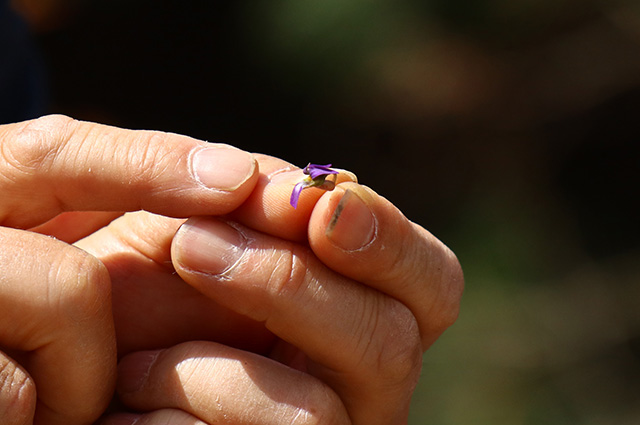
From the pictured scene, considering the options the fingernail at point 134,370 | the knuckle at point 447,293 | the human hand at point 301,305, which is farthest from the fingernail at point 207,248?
the knuckle at point 447,293

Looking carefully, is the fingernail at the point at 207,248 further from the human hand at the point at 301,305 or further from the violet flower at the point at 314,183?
the violet flower at the point at 314,183

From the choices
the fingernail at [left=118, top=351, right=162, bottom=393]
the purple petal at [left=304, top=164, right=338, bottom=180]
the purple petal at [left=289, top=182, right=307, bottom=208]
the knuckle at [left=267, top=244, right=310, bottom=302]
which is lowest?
the fingernail at [left=118, top=351, right=162, bottom=393]

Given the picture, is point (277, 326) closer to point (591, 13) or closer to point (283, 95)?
point (283, 95)

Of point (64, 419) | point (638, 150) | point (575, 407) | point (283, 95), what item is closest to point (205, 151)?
point (64, 419)

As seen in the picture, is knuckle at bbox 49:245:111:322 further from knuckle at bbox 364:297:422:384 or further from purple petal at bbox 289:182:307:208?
knuckle at bbox 364:297:422:384

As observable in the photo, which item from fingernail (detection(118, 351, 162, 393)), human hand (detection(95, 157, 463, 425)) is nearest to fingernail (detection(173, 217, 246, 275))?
human hand (detection(95, 157, 463, 425))

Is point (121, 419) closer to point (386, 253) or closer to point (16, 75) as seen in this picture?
point (386, 253)
